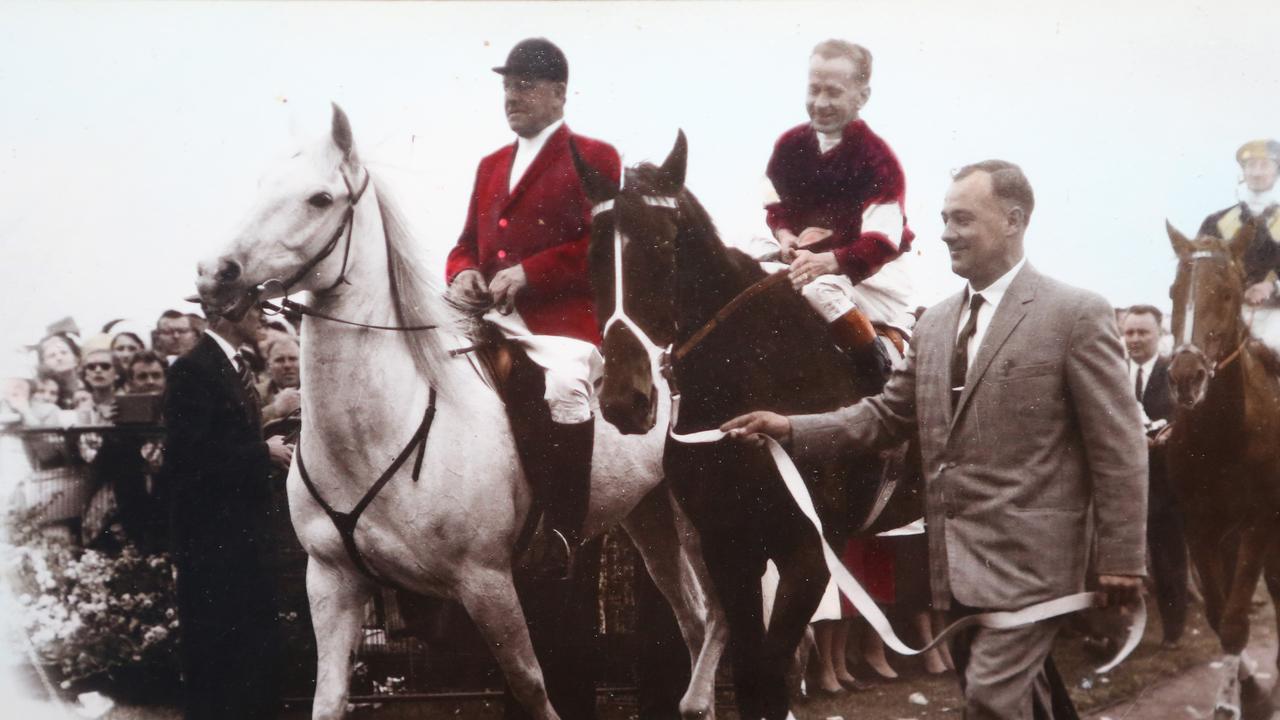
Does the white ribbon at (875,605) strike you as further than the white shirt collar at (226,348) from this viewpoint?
→ No

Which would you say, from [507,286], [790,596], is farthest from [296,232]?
[790,596]

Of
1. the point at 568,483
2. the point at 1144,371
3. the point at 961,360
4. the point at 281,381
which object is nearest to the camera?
the point at 961,360

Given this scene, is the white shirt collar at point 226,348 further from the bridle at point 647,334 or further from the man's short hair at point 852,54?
the man's short hair at point 852,54

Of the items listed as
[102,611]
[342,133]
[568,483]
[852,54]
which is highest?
[852,54]

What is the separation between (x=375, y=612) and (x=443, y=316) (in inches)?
47.4

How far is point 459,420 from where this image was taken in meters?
3.94

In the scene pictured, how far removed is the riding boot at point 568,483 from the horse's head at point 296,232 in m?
1.03

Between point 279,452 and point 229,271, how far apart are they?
0.84 m

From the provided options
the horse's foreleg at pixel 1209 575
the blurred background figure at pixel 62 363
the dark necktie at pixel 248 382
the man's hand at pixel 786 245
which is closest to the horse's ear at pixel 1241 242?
the horse's foreleg at pixel 1209 575

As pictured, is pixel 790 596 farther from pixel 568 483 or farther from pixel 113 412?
pixel 113 412

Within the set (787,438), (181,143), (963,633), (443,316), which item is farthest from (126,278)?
(963,633)

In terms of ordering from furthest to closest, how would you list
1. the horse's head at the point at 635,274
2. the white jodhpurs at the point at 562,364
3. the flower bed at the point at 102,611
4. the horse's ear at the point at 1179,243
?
the horse's ear at the point at 1179,243, the flower bed at the point at 102,611, the white jodhpurs at the point at 562,364, the horse's head at the point at 635,274

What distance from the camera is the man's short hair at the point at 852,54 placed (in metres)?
4.34

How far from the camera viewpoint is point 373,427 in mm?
3826
